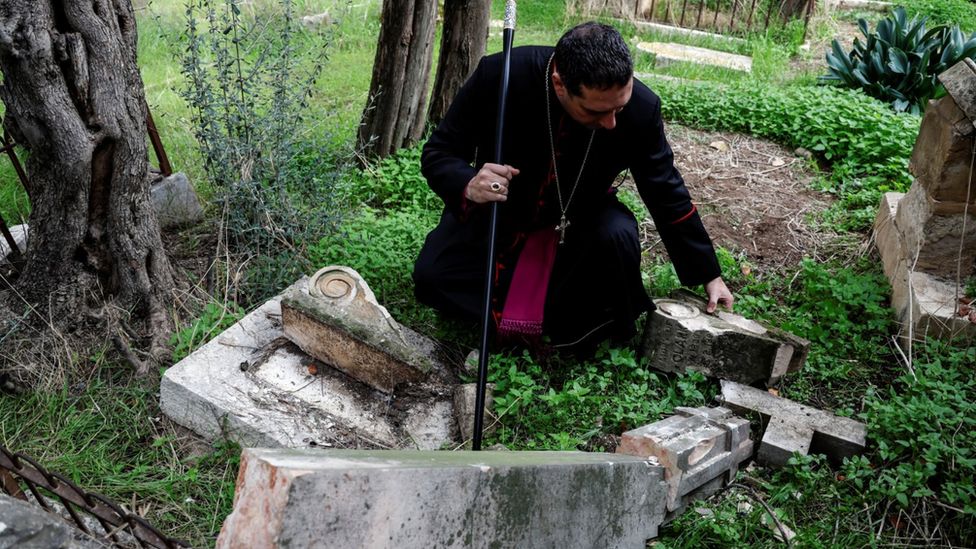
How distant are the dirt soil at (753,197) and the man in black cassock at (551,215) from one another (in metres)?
1.16

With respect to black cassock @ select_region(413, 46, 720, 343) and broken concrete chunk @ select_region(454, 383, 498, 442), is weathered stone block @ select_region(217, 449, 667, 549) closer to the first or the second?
broken concrete chunk @ select_region(454, 383, 498, 442)

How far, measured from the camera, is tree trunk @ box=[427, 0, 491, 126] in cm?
536

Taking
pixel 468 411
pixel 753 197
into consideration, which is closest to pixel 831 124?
pixel 753 197

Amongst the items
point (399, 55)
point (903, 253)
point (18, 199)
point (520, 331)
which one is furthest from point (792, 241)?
point (18, 199)

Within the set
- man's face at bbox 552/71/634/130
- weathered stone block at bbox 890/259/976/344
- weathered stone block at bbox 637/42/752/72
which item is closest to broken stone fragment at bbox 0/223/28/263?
man's face at bbox 552/71/634/130

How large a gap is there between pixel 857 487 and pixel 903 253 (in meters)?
1.69

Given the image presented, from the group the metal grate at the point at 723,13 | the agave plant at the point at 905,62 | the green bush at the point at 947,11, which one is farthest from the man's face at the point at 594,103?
the green bush at the point at 947,11

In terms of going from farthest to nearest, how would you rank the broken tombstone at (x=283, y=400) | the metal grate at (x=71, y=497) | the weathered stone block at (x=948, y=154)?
the weathered stone block at (x=948, y=154)
the broken tombstone at (x=283, y=400)
the metal grate at (x=71, y=497)

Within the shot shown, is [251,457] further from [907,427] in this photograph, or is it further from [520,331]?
[907,427]

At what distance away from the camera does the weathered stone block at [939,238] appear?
13.3ft

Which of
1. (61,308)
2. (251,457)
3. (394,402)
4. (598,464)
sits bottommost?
(394,402)

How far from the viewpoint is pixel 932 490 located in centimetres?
304

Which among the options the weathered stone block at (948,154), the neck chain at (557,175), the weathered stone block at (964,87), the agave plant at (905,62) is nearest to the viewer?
the neck chain at (557,175)

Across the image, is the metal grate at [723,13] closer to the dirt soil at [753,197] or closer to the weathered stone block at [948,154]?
the dirt soil at [753,197]
